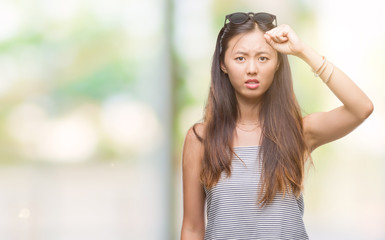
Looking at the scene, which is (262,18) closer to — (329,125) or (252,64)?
(252,64)

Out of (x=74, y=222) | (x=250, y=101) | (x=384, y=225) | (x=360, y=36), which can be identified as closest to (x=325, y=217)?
(x=384, y=225)

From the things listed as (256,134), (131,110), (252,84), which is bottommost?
(131,110)

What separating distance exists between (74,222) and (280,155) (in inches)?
60.7

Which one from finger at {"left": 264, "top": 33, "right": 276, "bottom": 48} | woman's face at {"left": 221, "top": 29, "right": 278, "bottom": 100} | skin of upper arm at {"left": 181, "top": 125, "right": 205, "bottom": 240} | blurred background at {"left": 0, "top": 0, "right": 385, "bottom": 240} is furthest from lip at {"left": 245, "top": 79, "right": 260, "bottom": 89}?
blurred background at {"left": 0, "top": 0, "right": 385, "bottom": 240}

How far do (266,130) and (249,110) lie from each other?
94 mm

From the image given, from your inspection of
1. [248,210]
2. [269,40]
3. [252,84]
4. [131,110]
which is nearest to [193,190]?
[248,210]

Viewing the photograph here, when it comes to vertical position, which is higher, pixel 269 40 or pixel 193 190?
pixel 269 40

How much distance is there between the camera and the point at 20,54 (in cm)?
297

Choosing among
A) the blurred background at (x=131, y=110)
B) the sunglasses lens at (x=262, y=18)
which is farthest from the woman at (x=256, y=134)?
the blurred background at (x=131, y=110)

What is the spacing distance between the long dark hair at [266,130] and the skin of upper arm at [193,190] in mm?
34

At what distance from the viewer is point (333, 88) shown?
1.82 metres

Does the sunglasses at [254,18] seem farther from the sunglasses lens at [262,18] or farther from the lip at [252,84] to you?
the lip at [252,84]

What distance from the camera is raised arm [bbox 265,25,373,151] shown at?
1.81m

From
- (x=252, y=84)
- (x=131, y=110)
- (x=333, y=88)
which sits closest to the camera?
(x=333, y=88)
